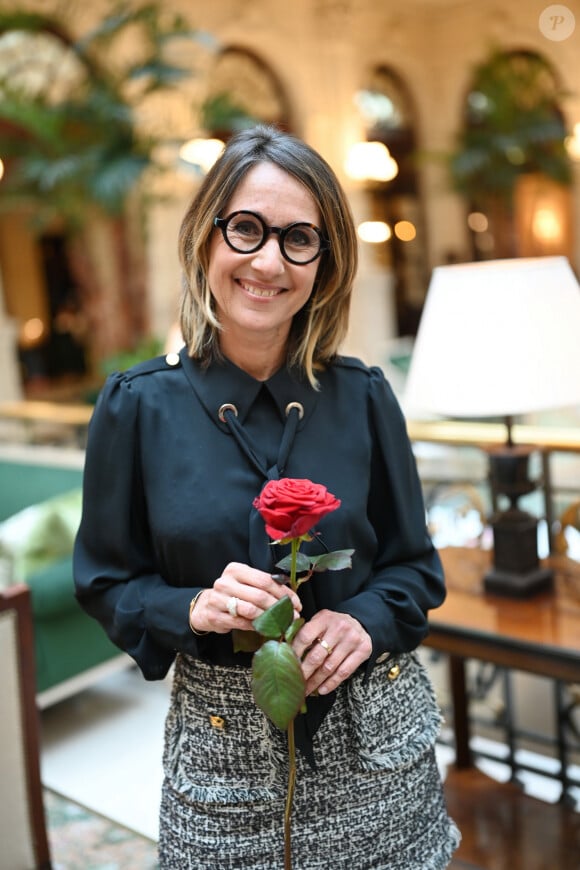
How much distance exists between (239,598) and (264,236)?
0.52 meters

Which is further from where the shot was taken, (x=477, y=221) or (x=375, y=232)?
(x=477, y=221)

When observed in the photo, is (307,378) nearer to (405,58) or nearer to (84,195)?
(84,195)

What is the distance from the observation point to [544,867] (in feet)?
8.00

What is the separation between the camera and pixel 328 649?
1.33 meters

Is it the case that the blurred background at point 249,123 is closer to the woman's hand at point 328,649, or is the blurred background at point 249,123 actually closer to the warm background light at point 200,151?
the warm background light at point 200,151

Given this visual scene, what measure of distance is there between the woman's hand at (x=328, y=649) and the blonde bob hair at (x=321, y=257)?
391 millimetres

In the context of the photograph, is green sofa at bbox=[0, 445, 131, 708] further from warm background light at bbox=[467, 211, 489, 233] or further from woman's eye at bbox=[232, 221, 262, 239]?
warm background light at bbox=[467, 211, 489, 233]

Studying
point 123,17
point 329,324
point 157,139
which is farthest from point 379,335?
point 329,324

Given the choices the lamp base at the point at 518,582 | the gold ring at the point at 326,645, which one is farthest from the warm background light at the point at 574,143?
the gold ring at the point at 326,645

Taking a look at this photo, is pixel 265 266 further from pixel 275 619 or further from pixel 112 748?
pixel 112 748

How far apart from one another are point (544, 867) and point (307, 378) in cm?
162

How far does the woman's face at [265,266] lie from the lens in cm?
139

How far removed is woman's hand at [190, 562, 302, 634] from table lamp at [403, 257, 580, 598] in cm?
124

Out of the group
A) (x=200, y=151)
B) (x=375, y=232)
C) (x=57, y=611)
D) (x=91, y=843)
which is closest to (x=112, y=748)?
(x=57, y=611)
